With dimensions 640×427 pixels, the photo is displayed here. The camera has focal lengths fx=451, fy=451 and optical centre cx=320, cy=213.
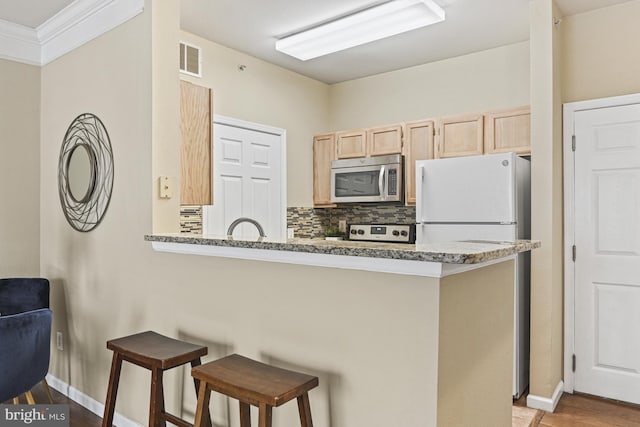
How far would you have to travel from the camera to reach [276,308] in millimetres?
1842

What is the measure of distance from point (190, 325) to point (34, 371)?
72 centimetres

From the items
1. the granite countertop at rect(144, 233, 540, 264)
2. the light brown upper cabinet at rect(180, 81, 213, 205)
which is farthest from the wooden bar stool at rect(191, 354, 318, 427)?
the light brown upper cabinet at rect(180, 81, 213, 205)

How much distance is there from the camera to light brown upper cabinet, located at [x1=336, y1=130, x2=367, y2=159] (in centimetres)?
440

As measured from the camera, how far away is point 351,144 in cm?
448

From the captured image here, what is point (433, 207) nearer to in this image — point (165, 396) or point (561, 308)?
point (561, 308)

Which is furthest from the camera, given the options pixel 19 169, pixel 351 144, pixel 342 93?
pixel 342 93

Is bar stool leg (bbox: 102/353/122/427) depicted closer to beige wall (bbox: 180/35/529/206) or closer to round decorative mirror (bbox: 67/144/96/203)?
round decorative mirror (bbox: 67/144/96/203)

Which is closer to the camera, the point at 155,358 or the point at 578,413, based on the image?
the point at 155,358

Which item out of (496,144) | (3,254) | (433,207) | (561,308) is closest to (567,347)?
(561,308)

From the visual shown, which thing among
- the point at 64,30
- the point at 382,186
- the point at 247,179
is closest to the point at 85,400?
the point at 247,179

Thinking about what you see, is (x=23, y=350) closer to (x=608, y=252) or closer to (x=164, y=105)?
(x=164, y=105)

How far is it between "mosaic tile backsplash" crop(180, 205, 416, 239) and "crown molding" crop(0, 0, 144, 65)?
2.29 m

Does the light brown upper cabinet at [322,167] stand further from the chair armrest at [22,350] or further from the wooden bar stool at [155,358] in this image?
the chair armrest at [22,350]

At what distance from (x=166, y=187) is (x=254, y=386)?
133 centimetres
